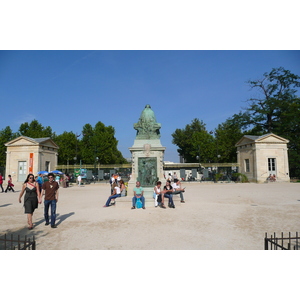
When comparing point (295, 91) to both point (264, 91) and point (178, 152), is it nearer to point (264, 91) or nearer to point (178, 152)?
point (264, 91)

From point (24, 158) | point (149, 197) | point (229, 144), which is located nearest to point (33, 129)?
point (24, 158)

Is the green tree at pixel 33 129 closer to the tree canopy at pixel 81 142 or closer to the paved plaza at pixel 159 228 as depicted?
the tree canopy at pixel 81 142

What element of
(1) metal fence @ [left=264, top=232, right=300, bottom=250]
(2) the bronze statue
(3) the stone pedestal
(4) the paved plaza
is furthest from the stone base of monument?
(1) metal fence @ [left=264, top=232, right=300, bottom=250]

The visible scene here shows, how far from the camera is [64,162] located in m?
45.9

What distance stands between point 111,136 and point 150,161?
120 feet

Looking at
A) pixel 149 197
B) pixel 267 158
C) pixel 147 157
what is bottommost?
pixel 149 197

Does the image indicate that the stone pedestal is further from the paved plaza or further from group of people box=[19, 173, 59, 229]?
group of people box=[19, 173, 59, 229]

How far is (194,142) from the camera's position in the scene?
162 ft

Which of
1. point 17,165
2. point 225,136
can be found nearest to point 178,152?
point 225,136

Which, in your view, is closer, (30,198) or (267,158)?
(30,198)

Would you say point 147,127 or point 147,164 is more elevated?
point 147,127

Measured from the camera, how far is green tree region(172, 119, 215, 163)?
45.7 meters

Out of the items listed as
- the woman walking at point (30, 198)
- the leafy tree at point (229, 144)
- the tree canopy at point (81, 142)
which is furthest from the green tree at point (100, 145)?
the woman walking at point (30, 198)

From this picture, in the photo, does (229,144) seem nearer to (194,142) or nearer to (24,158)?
(194,142)
